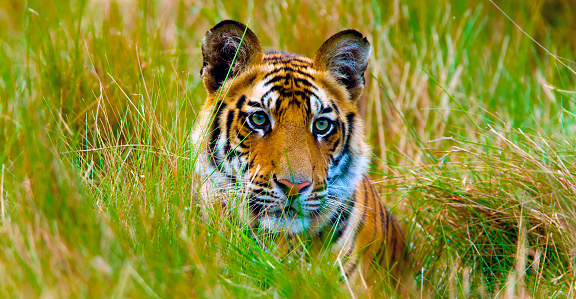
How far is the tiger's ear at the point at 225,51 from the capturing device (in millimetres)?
2988

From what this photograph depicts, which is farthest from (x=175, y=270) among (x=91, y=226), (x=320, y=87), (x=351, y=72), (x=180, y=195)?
(x=351, y=72)

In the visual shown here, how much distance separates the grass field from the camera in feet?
6.95

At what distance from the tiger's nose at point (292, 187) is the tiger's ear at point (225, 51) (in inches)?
27.9

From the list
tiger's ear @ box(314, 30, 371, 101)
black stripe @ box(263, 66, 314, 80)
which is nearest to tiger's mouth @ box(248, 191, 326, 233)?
black stripe @ box(263, 66, 314, 80)

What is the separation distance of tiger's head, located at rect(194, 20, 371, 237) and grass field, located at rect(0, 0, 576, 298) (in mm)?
217

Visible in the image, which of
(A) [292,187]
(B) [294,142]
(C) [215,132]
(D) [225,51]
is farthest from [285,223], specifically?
(D) [225,51]

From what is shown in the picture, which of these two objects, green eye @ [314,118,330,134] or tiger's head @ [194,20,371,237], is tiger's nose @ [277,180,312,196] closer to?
tiger's head @ [194,20,371,237]

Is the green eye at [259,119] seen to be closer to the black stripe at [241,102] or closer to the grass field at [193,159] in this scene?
the black stripe at [241,102]

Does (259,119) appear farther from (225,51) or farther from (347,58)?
(347,58)

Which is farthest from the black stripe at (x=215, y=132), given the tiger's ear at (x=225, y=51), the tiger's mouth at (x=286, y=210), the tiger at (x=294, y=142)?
the tiger's mouth at (x=286, y=210)

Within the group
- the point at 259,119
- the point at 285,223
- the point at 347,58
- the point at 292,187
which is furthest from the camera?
the point at 347,58

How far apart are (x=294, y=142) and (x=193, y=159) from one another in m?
0.50

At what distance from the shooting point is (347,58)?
331 centimetres

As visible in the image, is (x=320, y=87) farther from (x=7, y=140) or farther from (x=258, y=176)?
(x=7, y=140)
